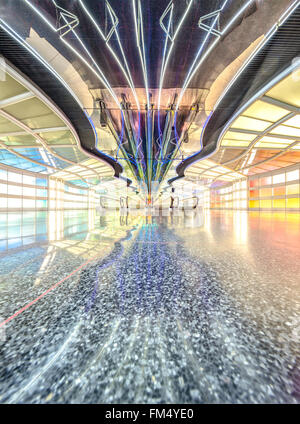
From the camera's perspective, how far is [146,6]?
11.6 feet

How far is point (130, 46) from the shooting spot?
4418 millimetres

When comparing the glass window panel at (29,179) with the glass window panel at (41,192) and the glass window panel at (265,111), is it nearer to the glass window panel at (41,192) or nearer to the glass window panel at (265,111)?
the glass window panel at (41,192)

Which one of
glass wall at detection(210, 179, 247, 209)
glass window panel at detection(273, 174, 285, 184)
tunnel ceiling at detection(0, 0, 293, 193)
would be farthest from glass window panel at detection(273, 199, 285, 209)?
tunnel ceiling at detection(0, 0, 293, 193)

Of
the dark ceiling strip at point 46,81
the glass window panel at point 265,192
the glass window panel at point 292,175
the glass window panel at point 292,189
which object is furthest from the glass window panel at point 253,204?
the dark ceiling strip at point 46,81

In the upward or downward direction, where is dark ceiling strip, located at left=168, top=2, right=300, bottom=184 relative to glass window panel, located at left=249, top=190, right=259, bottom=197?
upward

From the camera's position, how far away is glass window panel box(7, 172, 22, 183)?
18058 mm

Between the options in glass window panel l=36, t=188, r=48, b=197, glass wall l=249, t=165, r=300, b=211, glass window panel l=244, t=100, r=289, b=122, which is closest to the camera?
glass window panel l=244, t=100, r=289, b=122

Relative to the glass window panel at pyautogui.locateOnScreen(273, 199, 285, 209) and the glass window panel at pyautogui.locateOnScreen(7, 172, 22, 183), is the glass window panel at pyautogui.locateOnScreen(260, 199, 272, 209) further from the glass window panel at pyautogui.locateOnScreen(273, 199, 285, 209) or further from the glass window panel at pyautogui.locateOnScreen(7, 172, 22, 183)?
the glass window panel at pyautogui.locateOnScreen(7, 172, 22, 183)

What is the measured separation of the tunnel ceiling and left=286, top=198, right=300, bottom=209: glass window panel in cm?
1882

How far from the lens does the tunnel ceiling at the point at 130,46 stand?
356 centimetres

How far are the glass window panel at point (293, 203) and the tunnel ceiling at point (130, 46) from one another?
1882 centimetres

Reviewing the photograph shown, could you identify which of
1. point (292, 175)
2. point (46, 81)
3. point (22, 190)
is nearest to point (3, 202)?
point (22, 190)
